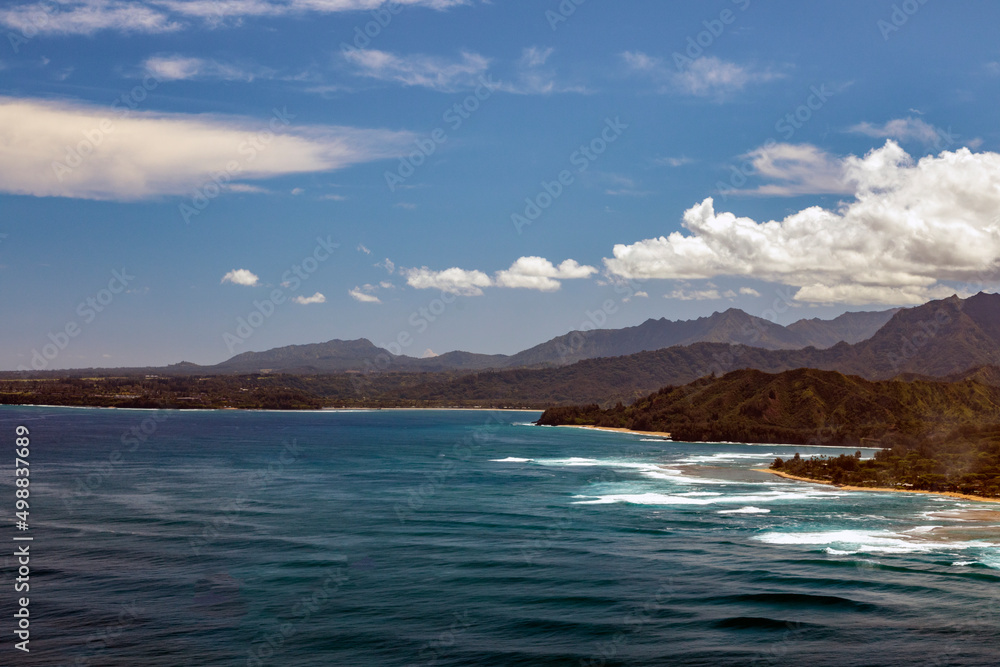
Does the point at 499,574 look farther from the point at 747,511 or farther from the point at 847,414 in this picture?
the point at 847,414

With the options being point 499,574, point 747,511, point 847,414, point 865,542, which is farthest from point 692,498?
point 847,414

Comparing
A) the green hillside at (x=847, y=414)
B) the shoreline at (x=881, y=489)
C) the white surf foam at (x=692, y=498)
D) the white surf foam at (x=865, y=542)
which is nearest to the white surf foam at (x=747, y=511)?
the white surf foam at (x=692, y=498)

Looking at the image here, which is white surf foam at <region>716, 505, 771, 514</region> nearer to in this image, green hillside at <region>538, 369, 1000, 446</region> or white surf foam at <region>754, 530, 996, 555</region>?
white surf foam at <region>754, 530, 996, 555</region>

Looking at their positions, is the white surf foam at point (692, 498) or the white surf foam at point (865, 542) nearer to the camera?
the white surf foam at point (865, 542)

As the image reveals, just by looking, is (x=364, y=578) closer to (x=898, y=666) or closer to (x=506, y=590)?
(x=506, y=590)

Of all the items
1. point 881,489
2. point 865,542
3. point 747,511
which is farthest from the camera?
point 881,489

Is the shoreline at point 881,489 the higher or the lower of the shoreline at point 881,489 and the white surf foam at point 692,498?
the lower

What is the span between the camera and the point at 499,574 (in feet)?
151

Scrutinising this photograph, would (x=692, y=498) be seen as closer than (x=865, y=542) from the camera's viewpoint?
No

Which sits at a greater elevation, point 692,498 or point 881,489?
point 692,498

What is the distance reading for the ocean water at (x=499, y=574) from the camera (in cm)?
3344

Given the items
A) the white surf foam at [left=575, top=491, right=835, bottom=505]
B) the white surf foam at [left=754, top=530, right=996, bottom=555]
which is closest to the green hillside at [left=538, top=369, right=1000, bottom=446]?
the white surf foam at [left=575, top=491, right=835, bottom=505]

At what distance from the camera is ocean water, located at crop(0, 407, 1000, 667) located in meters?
33.4

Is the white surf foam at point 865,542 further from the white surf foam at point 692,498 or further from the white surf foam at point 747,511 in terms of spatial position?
the white surf foam at point 692,498
